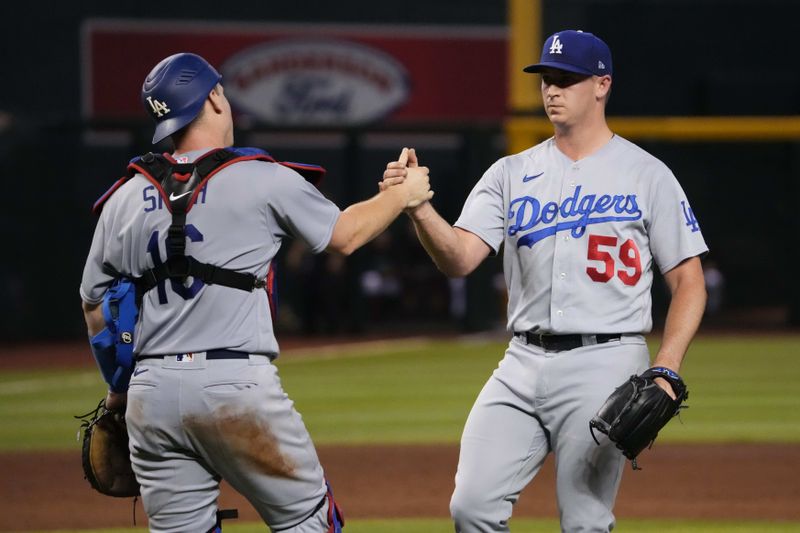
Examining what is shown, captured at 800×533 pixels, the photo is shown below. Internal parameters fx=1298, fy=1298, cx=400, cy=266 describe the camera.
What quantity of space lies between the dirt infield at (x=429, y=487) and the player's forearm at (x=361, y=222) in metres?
3.31

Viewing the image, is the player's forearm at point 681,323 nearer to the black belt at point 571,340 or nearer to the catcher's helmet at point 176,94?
the black belt at point 571,340

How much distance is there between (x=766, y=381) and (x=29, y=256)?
9.83m

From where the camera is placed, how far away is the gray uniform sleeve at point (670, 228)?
4004mm

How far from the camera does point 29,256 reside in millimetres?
17203

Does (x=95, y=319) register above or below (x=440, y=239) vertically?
below

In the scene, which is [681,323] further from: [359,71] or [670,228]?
[359,71]

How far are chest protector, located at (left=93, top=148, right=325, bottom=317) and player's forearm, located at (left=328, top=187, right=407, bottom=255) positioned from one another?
0.78ft

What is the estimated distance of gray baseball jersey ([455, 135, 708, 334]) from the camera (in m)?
4.02

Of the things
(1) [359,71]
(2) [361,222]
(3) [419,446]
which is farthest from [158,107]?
(1) [359,71]

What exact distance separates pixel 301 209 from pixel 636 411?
1135 millimetres

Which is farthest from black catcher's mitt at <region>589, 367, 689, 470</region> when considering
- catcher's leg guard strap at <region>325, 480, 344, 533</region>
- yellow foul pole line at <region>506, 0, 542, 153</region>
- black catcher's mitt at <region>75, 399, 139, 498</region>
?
yellow foul pole line at <region>506, 0, 542, 153</region>

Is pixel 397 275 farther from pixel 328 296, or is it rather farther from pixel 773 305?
pixel 773 305

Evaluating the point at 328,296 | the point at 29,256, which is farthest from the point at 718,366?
the point at 29,256

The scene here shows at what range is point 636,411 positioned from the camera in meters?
3.77
